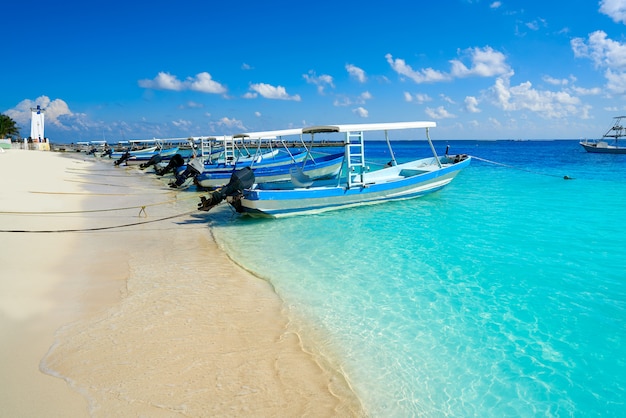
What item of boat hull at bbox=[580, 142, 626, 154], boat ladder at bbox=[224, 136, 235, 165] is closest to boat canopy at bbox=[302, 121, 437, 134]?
boat ladder at bbox=[224, 136, 235, 165]

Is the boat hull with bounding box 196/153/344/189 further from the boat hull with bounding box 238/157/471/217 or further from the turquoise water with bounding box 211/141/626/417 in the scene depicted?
the turquoise water with bounding box 211/141/626/417

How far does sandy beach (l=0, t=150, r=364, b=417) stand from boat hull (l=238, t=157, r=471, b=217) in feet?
9.72

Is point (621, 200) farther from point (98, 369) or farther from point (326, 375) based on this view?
point (98, 369)

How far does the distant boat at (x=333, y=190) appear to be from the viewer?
1173 centimetres

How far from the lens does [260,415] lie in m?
3.53

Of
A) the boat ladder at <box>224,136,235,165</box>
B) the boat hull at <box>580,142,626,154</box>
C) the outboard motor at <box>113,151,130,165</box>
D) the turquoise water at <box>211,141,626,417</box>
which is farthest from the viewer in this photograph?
the boat hull at <box>580,142,626,154</box>

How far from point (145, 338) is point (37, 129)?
60.2 meters

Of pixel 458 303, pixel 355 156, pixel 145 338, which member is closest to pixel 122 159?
pixel 355 156

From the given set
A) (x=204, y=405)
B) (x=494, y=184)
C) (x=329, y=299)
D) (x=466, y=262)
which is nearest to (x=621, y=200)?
(x=494, y=184)

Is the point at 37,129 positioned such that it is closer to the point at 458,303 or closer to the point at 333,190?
the point at 333,190

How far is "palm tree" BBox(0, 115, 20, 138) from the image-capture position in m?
52.0

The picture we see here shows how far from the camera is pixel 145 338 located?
15.6 ft

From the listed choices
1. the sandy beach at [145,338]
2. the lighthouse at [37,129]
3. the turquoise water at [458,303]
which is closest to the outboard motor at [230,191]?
the turquoise water at [458,303]

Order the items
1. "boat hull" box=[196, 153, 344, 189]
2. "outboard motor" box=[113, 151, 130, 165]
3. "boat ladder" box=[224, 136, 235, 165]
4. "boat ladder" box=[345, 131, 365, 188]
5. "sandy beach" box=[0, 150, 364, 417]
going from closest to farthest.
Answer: "sandy beach" box=[0, 150, 364, 417] → "boat ladder" box=[345, 131, 365, 188] → "boat hull" box=[196, 153, 344, 189] → "boat ladder" box=[224, 136, 235, 165] → "outboard motor" box=[113, 151, 130, 165]
